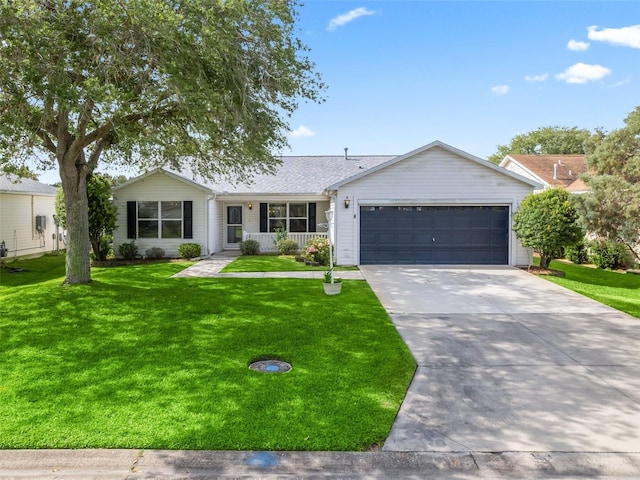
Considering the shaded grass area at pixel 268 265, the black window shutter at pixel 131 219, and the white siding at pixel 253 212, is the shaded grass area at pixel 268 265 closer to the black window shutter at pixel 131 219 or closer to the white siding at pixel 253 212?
the white siding at pixel 253 212

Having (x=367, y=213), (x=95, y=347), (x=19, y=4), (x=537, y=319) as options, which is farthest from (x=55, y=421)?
(x=367, y=213)

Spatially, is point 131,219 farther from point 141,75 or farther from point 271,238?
point 141,75

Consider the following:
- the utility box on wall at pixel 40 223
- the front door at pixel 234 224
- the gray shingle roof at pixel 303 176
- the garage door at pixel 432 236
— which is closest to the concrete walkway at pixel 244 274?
the garage door at pixel 432 236

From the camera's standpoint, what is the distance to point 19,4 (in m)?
7.04

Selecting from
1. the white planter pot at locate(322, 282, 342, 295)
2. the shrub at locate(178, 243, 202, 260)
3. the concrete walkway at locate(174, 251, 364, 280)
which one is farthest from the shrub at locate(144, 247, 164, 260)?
the white planter pot at locate(322, 282, 342, 295)

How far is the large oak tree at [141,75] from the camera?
Result: 23.7ft

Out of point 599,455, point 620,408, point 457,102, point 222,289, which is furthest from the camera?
point 457,102

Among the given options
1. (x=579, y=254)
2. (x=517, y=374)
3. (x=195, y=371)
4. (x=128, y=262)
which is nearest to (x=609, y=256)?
(x=579, y=254)

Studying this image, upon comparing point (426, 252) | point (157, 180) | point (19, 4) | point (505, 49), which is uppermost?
point (505, 49)

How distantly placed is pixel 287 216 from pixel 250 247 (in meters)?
2.39

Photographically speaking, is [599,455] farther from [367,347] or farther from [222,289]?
[222,289]

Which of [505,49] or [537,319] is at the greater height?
[505,49]

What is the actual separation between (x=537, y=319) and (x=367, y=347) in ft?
13.0

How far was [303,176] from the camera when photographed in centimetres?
1978
